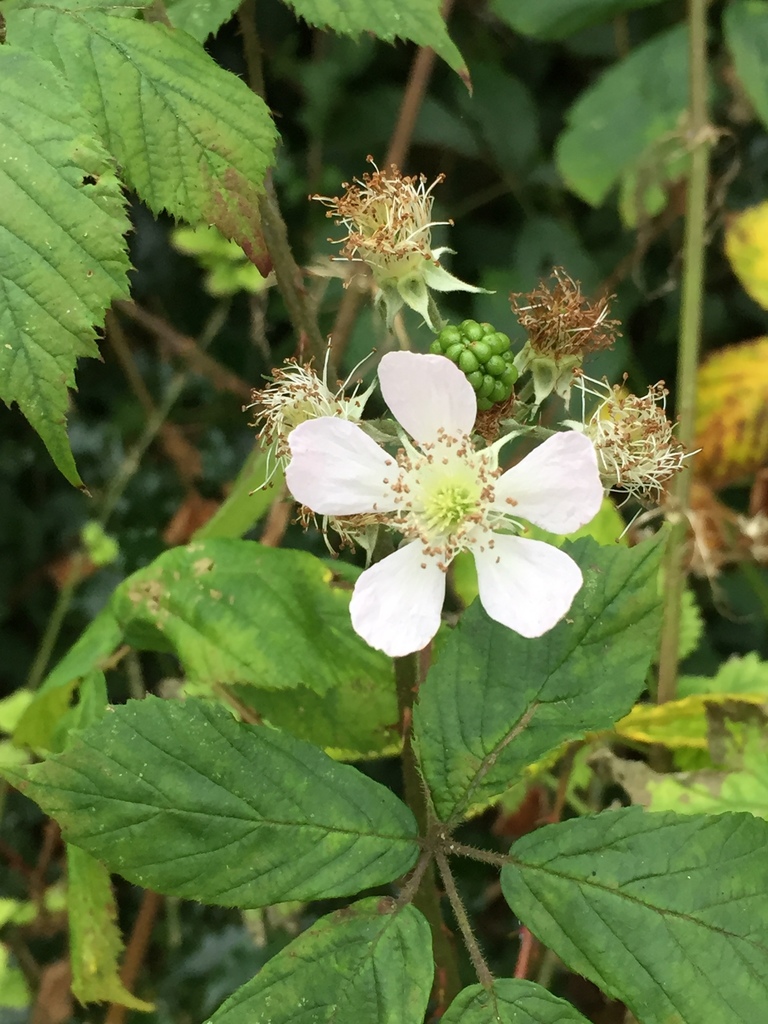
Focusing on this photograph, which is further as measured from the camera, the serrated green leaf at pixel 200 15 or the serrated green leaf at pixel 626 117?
the serrated green leaf at pixel 626 117

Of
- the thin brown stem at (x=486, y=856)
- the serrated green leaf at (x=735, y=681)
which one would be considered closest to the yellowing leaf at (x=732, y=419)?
the serrated green leaf at (x=735, y=681)

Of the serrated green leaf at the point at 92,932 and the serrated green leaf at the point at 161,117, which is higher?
the serrated green leaf at the point at 161,117

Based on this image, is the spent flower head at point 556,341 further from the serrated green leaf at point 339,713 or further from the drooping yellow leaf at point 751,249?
the drooping yellow leaf at point 751,249

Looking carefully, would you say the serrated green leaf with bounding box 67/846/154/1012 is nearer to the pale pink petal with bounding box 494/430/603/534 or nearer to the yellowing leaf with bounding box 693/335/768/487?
the pale pink petal with bounding box 494/430/603/534

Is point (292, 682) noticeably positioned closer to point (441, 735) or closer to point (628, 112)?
point (441, 735)

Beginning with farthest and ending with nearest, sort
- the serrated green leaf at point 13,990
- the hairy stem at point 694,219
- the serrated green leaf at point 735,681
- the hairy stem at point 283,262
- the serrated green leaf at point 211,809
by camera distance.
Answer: the serrated green leaf at point 13,990, the hairy stem at point 694,219, the serrated green leaf at point 735,681, the hairy stem at point 283,262, the serrated green leaf at point 211,809

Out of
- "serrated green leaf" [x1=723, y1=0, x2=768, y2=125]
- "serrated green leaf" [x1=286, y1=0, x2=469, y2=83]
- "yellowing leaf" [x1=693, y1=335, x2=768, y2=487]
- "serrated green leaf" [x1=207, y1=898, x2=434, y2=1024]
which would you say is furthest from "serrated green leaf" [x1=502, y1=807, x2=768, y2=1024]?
"serrated green leaf" [x1=723, y1=0, x2=768, y2=125]

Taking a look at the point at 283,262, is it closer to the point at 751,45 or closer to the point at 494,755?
the point at 494,755
